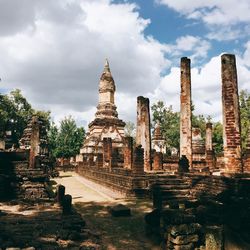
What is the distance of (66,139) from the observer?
55000 mm

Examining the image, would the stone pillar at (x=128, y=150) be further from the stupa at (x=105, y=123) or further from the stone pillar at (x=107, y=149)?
the stupa at (x=105, y=123)

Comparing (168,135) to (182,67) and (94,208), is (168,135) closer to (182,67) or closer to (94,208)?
(182,67)

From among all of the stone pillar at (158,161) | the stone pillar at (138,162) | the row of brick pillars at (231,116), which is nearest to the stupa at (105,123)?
the stone pillar at (158,161)

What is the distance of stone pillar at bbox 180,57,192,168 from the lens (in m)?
14.7

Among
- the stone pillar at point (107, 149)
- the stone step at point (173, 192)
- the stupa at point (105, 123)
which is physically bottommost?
the stone step at point (173, 192)

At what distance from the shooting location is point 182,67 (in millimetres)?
15156

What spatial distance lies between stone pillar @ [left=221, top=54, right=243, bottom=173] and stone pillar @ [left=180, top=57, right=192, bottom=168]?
4.07 metres

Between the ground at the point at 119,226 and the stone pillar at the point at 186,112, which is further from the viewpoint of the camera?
the stone pillar at the point at 186,112

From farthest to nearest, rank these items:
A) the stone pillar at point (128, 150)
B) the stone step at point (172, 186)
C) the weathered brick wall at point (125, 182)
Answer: the stone pillar at point (128, 150)
the weathered brick wall at point (125, 182)
the stone step at point (172, 186)

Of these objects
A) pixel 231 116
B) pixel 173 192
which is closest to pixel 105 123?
pixel 173 192

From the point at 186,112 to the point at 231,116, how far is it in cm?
438

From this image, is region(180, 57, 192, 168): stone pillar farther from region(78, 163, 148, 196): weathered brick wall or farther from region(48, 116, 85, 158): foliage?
region(48, 116, 85, 158): foliage

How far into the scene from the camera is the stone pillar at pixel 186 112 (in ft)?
48.4

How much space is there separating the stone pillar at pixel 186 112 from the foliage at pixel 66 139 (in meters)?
40.2
